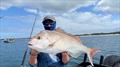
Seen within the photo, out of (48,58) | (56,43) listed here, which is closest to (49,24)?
(48,58)

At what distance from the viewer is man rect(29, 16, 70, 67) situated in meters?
6.51

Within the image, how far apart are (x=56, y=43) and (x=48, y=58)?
4.81ft

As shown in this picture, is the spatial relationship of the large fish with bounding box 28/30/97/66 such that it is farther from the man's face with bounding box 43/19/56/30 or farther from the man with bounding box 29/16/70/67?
the man's face with bounding box 43/19/56/30

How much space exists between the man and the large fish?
65 cm

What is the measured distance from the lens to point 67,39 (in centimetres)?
561

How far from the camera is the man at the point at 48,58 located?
21.4ft

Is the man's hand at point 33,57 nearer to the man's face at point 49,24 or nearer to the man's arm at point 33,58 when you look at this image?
the man's arm at point 33,58

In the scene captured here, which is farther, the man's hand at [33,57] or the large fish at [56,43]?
the man's hand at [33,57]

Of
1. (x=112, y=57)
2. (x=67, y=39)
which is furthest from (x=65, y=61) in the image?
(x=112, y=57)

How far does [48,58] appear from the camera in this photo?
674 cm

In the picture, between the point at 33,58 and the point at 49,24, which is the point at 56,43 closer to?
the point at 49,24

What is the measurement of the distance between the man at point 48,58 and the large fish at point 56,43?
2.14 ft

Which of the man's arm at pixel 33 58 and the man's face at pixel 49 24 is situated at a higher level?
the man's face at pixel 49 24

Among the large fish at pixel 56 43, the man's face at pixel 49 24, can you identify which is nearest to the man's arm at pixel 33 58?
the man's face at pixel 49 24
